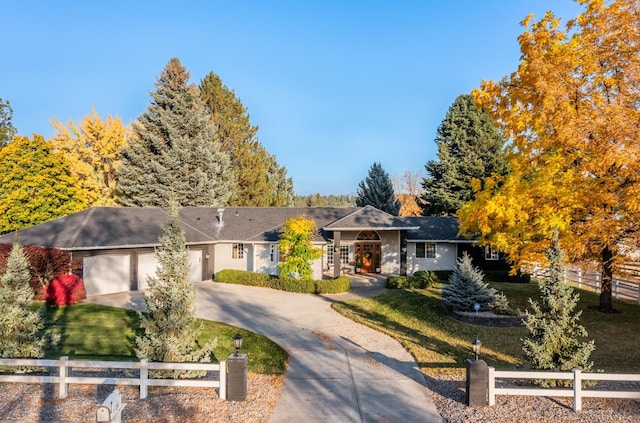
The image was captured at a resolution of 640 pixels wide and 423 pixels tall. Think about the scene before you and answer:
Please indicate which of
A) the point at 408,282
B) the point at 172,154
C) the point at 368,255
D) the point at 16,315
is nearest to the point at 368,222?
the point at 368,255

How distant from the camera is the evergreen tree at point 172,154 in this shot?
1405 inches

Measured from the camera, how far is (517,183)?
13.2 meters

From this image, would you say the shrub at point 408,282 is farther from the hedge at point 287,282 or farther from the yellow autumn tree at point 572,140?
the yellow autumn tree at point 572,140

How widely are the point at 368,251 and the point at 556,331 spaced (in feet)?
62.3

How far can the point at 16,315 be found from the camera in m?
9.10

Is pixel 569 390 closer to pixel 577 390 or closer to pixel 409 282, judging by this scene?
pixel 577 390

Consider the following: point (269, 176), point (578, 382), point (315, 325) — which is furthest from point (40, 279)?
point (269, 176)

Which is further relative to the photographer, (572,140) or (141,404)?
(572,140)

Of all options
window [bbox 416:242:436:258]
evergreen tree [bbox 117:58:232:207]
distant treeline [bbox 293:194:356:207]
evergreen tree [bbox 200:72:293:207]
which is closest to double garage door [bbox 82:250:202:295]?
evergreen tree [bbox 117:58:232:207]

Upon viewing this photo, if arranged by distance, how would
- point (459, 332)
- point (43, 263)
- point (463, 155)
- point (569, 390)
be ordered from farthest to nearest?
point (463, 155)
point (43, 263)
point (459, 332)
point (569, 390)

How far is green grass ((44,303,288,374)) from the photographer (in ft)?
34.7

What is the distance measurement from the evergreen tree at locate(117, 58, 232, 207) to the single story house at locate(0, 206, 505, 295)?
25.3ft

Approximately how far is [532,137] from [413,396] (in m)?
10.6

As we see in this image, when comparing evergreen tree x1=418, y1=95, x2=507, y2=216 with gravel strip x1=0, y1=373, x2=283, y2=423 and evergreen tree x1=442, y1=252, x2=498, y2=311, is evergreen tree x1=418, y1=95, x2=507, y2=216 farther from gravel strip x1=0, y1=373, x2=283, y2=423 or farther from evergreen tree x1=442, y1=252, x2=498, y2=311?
gravel strip x1=0, y1=373, x2=283, y2=423
